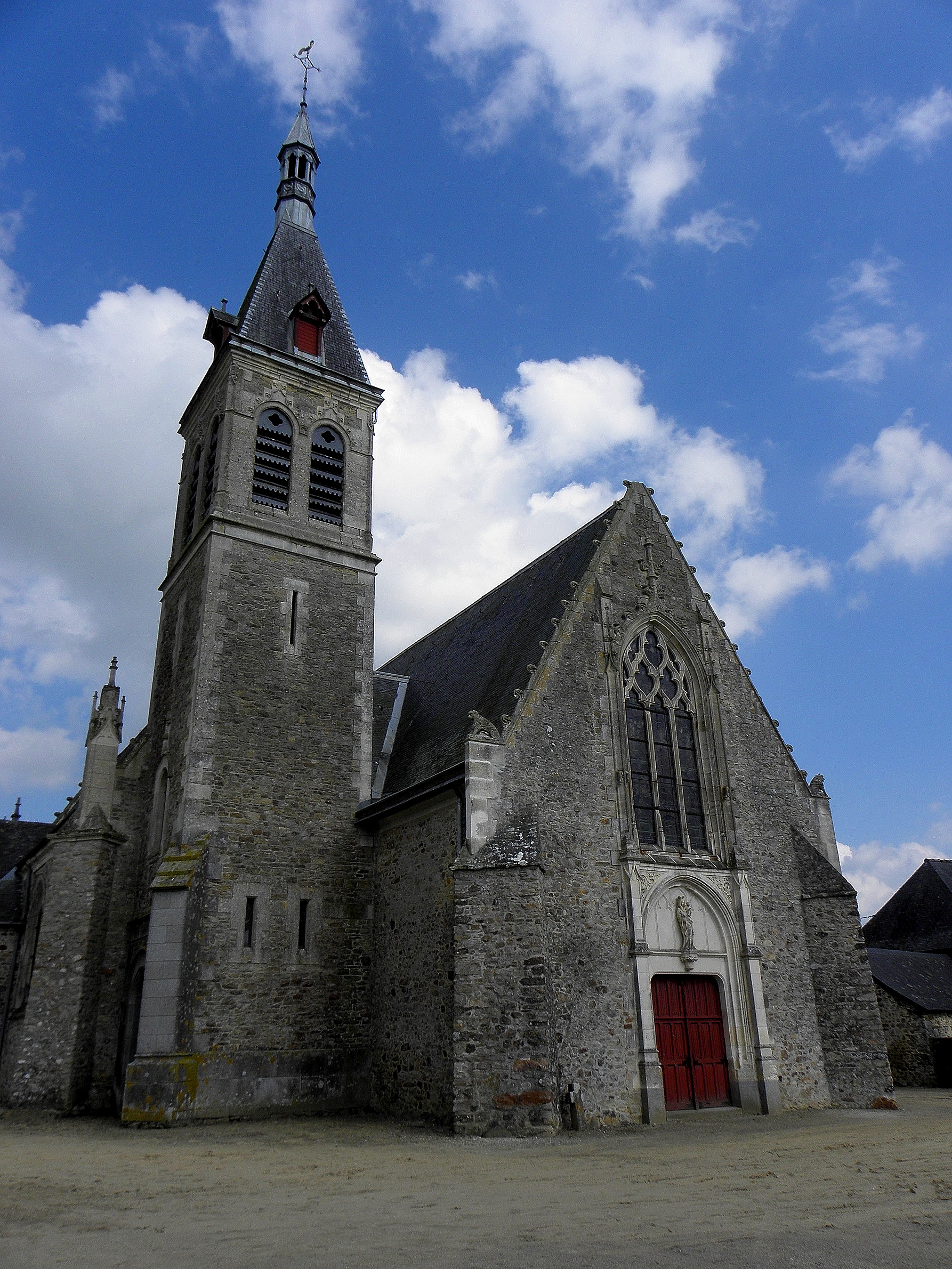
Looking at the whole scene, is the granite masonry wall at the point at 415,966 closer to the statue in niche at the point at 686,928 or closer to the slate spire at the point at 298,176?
the statue in niche at the point at 686,928

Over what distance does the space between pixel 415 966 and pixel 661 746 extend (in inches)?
233

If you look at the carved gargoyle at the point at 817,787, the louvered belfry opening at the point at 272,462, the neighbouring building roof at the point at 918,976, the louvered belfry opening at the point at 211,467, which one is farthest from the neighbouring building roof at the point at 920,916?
the louvered belfry opening at the point at 211,467

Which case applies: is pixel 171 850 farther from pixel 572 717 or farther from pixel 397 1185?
pixel 397 1185

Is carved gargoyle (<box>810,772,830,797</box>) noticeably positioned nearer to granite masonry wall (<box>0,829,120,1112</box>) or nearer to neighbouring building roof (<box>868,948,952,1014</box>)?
neighbouring building roof (<box>868,948,952,1014</box>)

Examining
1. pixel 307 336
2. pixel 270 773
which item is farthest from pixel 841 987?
pixel 307 336

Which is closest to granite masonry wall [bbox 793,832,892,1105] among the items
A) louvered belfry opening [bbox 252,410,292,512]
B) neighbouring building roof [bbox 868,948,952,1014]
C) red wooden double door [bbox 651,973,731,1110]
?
red wooden double door [bbox 651,973,731,1110]

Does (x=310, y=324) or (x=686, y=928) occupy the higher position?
(x=310, y=324)

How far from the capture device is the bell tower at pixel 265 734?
46.9 ft

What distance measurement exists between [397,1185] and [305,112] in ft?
89.4

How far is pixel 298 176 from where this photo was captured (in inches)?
974

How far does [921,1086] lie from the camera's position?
21281 mm

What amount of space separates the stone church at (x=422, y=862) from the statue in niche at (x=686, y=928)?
0.07m

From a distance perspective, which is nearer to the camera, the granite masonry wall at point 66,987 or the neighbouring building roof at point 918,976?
the granite masonry wall at point 66,987

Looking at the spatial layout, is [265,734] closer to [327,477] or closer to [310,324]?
[327,477]
